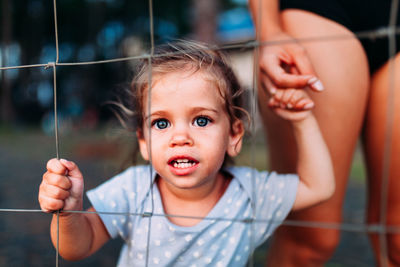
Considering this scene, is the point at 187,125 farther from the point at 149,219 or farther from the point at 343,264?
the point at 343,264

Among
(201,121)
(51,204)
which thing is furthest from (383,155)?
(51,204)

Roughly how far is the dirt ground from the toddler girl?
0.34 ft

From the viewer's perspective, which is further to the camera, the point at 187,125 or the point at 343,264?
the point at 343,264

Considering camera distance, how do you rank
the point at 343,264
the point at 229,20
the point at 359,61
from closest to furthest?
1. the point at 359,61
2. the point at 343,264
3. the point at 229,20

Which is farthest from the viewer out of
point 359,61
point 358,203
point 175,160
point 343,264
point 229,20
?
point 229,20

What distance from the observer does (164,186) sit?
3.27 ft

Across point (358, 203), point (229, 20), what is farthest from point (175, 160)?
point (229, 20)

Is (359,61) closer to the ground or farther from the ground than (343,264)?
farther from the ground

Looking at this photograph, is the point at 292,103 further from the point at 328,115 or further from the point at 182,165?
the point at 182,165

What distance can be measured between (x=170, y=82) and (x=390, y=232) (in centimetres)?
60

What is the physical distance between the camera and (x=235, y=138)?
3.25 ft

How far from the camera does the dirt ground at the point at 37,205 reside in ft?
5.29

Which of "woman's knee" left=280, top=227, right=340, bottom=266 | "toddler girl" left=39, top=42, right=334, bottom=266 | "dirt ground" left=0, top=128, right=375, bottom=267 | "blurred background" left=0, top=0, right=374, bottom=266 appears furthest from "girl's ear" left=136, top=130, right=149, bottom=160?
"blurred background" left=0, top=0, right=374, bottom=266

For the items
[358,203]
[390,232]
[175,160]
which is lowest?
[358,203]
